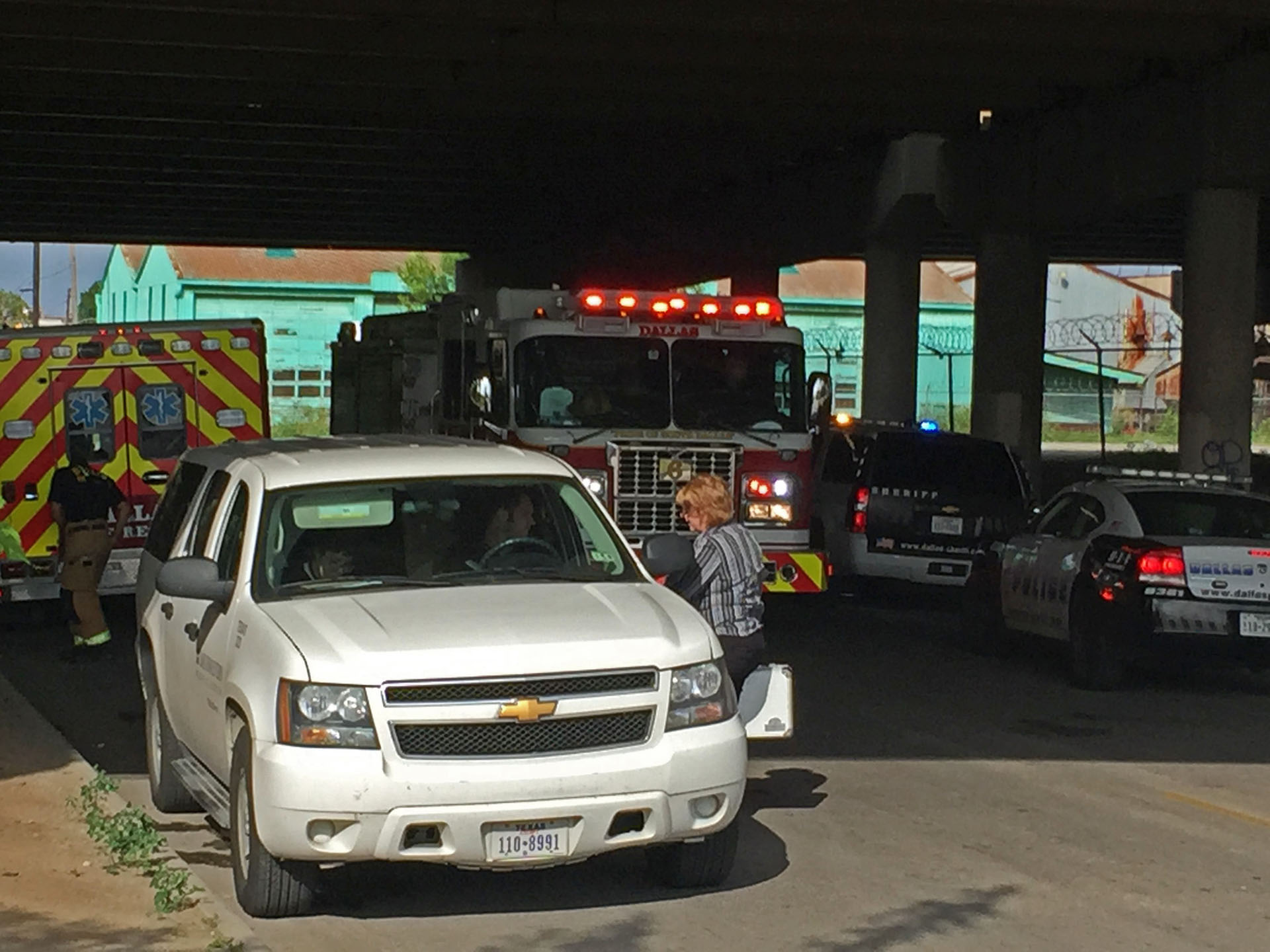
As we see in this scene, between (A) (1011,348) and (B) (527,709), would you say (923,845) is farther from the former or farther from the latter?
(A) (1011,348)

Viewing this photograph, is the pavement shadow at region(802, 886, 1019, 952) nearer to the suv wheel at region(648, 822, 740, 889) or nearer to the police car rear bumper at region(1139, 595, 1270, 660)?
the suv wheel at region(648, 822, 740, 889)

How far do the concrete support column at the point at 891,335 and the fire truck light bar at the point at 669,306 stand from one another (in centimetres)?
2061

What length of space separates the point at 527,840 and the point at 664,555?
6.49 ft

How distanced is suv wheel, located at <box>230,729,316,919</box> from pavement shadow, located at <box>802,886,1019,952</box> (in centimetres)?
190

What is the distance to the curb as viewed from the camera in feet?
23.7

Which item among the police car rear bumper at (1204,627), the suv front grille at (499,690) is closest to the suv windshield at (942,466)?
the police car rear bumper at (1204,627)

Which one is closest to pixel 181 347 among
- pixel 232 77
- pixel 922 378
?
pixel 232 77

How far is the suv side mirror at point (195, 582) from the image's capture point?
8273 millimetres

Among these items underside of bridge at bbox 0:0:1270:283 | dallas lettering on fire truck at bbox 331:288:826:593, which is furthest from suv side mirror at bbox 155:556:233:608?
underside of bridge at bbox 0:0:1270:283

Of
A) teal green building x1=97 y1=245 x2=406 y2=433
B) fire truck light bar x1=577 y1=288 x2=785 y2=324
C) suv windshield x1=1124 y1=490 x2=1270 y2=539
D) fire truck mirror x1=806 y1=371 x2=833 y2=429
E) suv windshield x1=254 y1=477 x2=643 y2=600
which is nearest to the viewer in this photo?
suv windshield x1=254 y1=477 x2=643 y2=600

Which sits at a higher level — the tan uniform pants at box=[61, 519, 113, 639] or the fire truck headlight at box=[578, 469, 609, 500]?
the fire truck headlight at box=[578, 469, 609, 500]

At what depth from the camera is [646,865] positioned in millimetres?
8570

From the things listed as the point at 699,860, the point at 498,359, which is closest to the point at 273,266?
the point at 498,359

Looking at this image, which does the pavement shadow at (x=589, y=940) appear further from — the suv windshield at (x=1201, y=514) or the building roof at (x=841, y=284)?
the building roof at (x=841, y=284)
